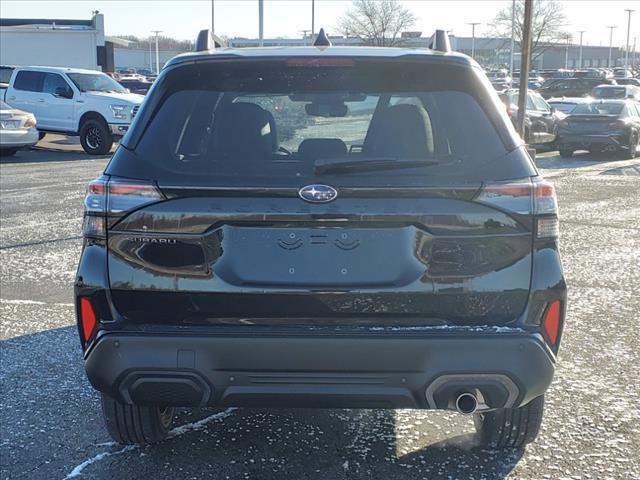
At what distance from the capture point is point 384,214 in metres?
2.83

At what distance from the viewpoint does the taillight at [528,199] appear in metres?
2.87

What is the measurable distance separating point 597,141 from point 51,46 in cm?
2485

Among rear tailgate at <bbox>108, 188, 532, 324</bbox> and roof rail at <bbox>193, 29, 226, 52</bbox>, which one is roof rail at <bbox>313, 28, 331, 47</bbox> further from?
rear tailgate at <bbox>108, 188, 532, 324</bbox>

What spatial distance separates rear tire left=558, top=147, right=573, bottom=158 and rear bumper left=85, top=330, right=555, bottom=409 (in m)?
16.5

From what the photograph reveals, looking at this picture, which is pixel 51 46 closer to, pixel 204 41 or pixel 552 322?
pixel 204 41

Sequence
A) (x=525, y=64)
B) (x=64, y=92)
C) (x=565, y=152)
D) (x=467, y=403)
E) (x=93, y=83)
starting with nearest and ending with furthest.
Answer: (x=467, y=403) < (x=525, y=64) < (x=565, y=152) < (x=64, y=92) < (x=93, y=83)

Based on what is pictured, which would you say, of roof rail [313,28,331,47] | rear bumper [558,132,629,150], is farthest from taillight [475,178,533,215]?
rear bumper [558,132,629,150]

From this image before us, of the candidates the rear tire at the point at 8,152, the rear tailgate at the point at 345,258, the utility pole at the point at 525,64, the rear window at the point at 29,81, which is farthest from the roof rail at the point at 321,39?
the rear window at the point at 29,81

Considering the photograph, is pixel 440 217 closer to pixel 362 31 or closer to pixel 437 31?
pixel 437 31

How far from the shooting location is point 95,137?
19.3m

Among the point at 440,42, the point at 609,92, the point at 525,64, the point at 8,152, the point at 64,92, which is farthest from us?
the point at 609,92

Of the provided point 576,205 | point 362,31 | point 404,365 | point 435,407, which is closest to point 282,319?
point 404,365

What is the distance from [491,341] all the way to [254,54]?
58.6 inches

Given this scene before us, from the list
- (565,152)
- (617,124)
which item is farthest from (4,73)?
(617,124)
